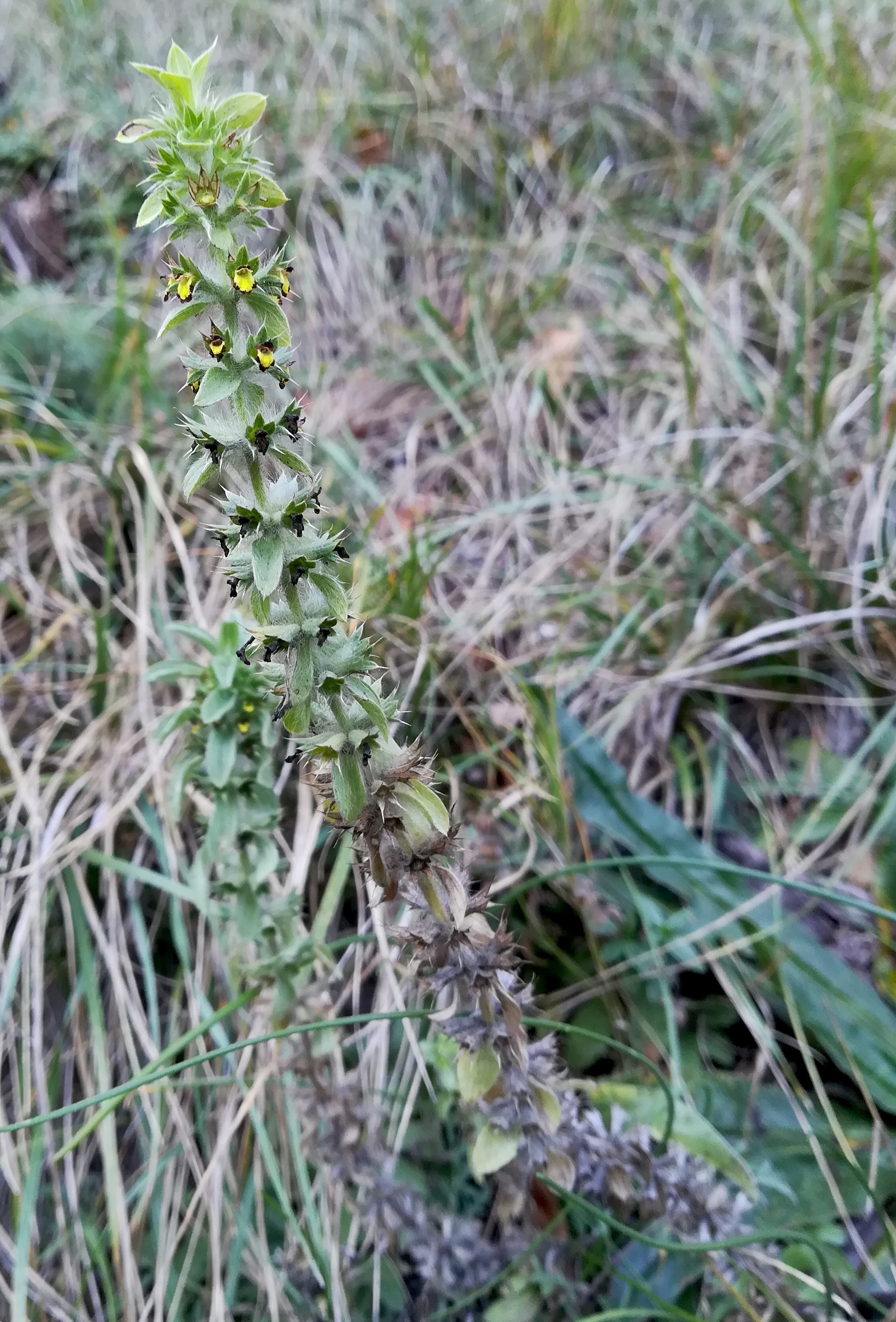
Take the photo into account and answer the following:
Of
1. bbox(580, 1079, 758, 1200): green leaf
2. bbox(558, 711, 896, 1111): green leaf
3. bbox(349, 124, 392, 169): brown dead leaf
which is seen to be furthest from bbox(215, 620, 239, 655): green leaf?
bbox(349, 124, 392, 169): brown dead leaf

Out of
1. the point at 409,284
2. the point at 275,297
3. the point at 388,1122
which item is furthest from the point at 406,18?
the point at 388,1122

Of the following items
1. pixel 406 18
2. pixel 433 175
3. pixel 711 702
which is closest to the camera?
pixel 711 702

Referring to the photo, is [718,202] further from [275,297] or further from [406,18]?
[275,297]

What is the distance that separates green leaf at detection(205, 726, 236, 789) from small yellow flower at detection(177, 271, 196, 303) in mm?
810

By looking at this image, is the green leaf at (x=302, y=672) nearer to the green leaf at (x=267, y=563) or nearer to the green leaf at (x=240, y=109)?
the green leaf at (x=267, y=563)

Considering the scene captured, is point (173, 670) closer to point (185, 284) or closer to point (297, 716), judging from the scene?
point (297, 716)

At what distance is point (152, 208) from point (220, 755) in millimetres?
862

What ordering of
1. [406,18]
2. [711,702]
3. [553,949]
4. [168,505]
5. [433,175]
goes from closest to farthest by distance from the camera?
[553,949]
[711,702]
[168,505]
[433,175]
[406,18]

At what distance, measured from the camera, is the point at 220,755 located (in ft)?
4.73

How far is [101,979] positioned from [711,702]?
1.72 meters

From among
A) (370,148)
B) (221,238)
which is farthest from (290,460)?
A: (370,148)

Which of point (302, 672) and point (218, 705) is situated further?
point (218, 705)

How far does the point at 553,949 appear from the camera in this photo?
1851 mm

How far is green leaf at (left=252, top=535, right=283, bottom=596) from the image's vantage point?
85cm
